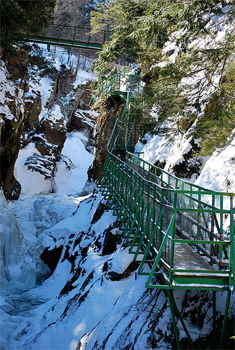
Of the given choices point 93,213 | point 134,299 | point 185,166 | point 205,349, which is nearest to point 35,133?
point 93,213

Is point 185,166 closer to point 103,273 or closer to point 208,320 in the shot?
point 103,273

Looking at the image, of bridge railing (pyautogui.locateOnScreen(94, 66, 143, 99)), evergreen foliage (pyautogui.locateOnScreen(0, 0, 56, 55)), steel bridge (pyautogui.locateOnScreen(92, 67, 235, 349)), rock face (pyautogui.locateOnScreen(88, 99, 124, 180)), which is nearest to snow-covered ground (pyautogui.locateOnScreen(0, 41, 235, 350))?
steel bridge (pyautogui.locateOnScreen(92, 67, 235, 349))

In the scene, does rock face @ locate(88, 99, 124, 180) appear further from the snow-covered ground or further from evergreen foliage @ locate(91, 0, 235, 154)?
evergreen foliage @ locate(91, 0, 235, 154)

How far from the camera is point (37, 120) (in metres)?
36.6

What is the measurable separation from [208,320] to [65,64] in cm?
4315

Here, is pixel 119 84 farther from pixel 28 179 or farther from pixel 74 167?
pixel 74 167

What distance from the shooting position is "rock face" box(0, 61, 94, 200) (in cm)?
1873

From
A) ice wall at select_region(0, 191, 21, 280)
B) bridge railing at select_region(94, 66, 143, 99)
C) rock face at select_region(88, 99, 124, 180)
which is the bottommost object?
ice wall at select_region(0, 191, 21, 280)

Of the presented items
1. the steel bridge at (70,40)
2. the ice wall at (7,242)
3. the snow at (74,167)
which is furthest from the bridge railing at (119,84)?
the snow at (74,167)

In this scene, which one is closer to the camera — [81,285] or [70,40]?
[81,285]

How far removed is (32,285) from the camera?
49.8 ft

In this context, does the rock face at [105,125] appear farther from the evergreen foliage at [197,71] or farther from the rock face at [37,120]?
the evergreen foliage at [197,71]

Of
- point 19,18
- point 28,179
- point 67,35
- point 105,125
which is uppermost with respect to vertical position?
point 67,35

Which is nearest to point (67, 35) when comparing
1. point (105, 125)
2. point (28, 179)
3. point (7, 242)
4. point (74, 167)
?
point (105, 125)
